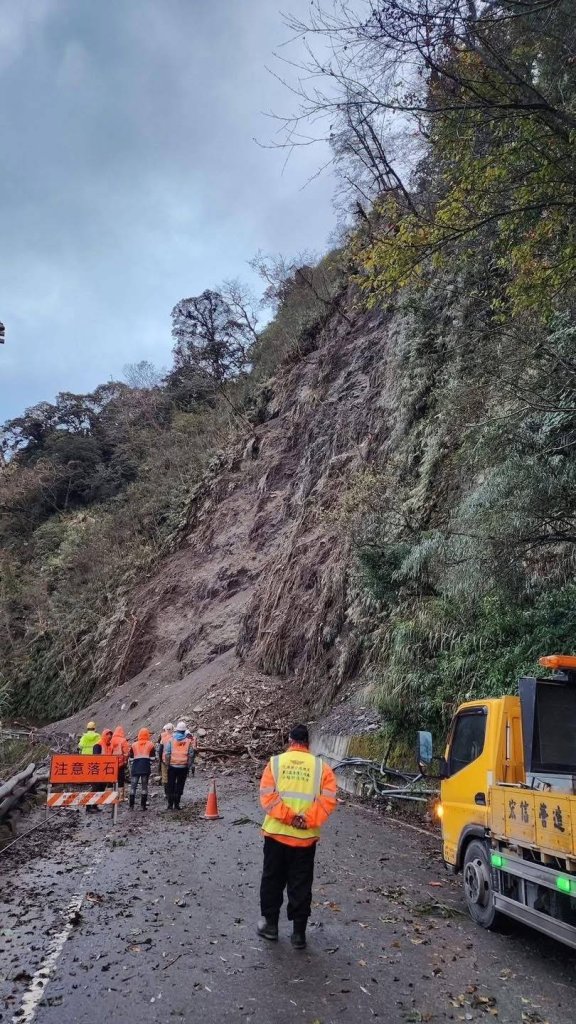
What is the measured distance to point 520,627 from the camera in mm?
10758

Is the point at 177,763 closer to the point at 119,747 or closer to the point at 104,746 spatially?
the point at 119,747

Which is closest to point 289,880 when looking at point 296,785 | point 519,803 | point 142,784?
point 296,785

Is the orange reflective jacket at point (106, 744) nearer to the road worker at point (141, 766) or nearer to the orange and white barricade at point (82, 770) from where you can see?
the orange and white barricade at point (82, 770)

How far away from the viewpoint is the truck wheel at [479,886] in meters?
5.82

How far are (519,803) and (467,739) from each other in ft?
5.23

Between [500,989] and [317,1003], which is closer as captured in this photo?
[317,1003]

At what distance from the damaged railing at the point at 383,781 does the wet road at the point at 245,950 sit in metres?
2.63

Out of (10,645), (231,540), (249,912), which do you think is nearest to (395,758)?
(249,912)

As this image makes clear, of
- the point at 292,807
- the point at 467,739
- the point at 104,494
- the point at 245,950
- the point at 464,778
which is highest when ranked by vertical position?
the point at 104,494

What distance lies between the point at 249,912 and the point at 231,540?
23.5 metres

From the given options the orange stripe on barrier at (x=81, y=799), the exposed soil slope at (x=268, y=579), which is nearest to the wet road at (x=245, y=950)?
the orange stripe on barrier at (x=81, y=799)

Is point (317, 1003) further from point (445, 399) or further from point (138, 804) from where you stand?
point (445, 399)

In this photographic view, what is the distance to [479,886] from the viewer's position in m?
6.12

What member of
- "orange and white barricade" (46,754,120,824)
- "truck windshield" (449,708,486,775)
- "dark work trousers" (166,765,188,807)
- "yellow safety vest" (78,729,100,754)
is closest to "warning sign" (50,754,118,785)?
"orange and white barricade" (46,754,120,824)
